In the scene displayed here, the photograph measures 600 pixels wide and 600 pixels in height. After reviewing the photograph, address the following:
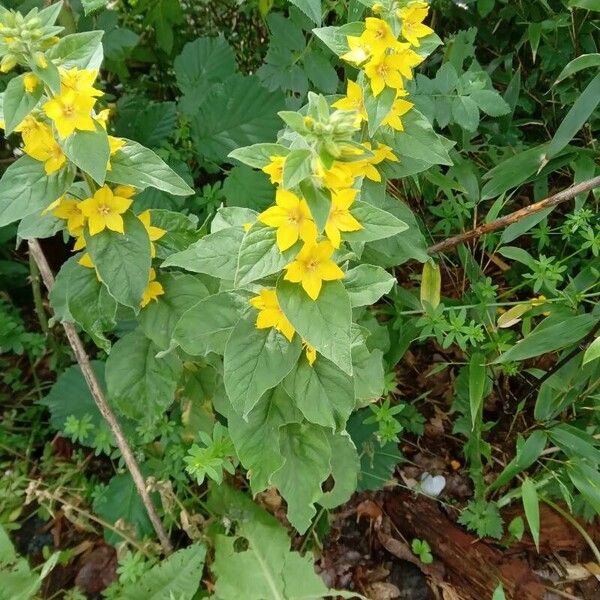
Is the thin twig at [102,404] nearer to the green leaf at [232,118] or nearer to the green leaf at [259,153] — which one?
the green leaf at [232,118]

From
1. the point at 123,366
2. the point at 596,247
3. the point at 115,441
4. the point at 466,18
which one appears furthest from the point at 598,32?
the point at 115,441

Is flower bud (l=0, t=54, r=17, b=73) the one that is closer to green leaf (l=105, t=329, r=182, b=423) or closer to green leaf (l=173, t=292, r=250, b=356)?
green leaf (l=173, t=292, r=250, b=356)

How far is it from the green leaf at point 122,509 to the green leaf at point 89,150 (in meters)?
0.92

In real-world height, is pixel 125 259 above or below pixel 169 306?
above

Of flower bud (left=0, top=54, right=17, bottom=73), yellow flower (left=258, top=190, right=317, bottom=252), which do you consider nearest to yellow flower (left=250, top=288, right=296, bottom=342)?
yellow flower (left=258, top=190, right=317, bottom=252)

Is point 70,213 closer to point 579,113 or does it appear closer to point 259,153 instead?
point 259,153

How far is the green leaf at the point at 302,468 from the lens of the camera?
118 cm

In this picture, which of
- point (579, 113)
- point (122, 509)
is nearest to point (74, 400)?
point (122, 509)

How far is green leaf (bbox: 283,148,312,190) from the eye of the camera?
0.77 meters

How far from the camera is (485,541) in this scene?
5.26 ft

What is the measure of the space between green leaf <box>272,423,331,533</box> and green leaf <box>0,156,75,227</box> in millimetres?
580

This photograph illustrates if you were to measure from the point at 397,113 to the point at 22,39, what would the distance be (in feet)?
2.02

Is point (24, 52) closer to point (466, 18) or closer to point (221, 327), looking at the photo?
point (221, 327)

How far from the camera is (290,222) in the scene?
854 millimetres
